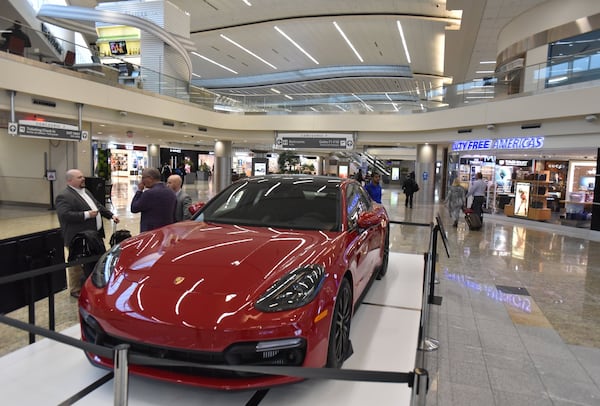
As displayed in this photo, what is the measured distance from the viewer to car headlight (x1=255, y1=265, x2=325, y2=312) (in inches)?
85.1

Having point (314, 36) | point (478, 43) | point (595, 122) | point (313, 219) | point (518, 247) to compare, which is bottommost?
point (518, 247)

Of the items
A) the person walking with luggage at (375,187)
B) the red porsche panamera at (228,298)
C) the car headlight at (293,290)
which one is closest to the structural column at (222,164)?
the person walking with luggage at (375,187)

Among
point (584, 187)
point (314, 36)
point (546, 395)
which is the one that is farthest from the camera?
point (314, 36)

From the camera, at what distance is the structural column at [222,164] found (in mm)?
23656

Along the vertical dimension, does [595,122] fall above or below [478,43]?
below

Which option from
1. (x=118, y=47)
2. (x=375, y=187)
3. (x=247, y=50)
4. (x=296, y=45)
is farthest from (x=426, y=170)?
(x=118, y=47)

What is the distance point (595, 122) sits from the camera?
36.8 feet

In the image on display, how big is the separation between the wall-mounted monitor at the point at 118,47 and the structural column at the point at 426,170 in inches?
625

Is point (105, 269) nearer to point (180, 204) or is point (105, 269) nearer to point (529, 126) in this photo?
point (180, 204)

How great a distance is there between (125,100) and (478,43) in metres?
15.0

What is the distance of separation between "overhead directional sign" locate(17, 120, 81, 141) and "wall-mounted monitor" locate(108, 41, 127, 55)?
9006 mm

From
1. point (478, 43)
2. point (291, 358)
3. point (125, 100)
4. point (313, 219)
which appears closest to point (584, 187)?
point (478, 43)

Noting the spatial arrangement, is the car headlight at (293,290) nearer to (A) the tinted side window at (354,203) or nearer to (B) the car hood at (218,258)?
(B) the car hood at (218,258)

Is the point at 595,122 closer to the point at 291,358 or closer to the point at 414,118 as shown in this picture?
the point at 414,118
